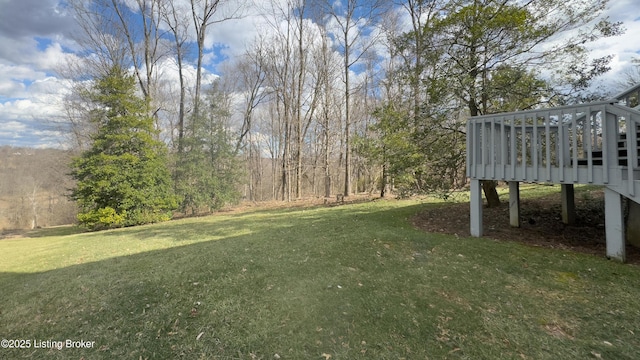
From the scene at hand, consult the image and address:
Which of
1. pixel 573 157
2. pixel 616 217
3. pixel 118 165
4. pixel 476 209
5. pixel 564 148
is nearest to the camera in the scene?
pixel 616 217

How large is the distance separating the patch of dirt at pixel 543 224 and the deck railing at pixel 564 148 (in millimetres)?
1215

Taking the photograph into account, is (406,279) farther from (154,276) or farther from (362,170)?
(362,170)

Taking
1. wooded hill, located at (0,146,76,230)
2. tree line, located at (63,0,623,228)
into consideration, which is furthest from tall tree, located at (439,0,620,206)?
wooded hill, located at (0,146,76,230)

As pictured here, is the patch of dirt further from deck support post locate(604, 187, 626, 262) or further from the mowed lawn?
the mowed lawn

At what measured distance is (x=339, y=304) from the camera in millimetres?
2865

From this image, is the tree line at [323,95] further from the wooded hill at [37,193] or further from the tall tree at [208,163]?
the wooded hill at [37,193]

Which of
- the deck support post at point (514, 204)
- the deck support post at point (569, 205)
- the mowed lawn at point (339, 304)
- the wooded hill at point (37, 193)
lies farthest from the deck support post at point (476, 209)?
the wooded hill at point (37, 193)

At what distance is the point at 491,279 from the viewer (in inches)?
130

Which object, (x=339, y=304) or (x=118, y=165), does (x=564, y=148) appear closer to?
(x=339, y=304)

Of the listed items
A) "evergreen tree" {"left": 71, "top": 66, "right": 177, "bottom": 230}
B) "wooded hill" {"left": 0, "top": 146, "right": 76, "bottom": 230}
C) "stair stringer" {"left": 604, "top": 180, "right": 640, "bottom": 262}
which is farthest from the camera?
"wooded hill" {"left": 0, "top": 146, "right": 76, "bottom": 230}

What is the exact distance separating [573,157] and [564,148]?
0.26m

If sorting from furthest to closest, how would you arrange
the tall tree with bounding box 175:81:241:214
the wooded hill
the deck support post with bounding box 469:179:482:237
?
the wooded hill
the tall tree with bounding box 175:81:241:214
the deck support post with bounding box 469:179:482:237

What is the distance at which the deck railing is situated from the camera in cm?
342

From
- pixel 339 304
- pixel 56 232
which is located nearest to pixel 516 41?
pixel 339 304
